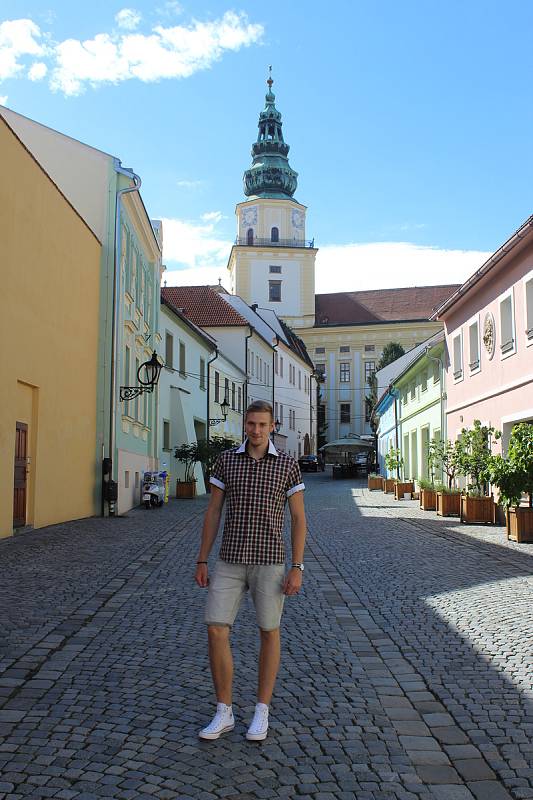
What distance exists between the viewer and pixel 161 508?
74.9 ft

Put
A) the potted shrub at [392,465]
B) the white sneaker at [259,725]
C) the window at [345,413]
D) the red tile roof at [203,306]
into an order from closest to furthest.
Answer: the white sneaker at [259,725] → the potted shrub at [392,465] → the red tile roof at [203,306] → the window at [345,413]

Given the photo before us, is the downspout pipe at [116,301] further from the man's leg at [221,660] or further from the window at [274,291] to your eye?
the window at [274,291]

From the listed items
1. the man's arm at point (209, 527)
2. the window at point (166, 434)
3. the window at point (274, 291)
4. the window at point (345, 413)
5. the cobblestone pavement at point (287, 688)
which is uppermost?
the window at point (274, 291)

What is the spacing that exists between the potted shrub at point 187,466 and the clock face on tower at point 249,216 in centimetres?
5442

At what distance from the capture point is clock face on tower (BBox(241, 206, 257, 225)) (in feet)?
269

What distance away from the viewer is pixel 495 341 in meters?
18.8

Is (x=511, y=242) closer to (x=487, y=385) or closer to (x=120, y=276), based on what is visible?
(x=487, y=385)

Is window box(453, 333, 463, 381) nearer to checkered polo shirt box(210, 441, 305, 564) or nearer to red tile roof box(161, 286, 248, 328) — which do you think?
checkered polo shirt box(210, 441, 305, 564)

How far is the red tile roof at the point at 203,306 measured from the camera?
4803cm

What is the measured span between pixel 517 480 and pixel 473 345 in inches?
321

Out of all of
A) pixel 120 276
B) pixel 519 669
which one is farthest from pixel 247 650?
pixel 120 276

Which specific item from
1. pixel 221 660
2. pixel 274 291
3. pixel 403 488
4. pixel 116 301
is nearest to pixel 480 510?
pixel 116 301

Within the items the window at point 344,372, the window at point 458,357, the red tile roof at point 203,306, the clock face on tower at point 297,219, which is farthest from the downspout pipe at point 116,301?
the window at point 344,372

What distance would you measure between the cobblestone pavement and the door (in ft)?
11.0
